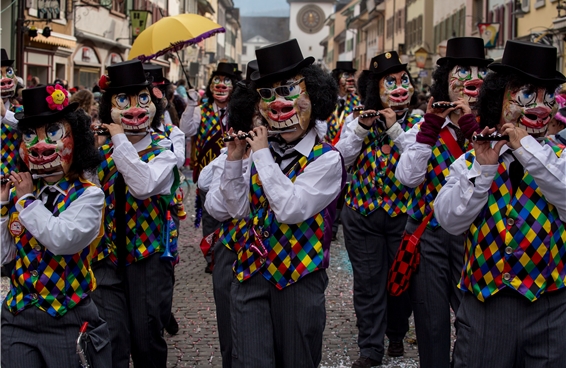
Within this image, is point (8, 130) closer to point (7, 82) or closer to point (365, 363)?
point (7, 82)

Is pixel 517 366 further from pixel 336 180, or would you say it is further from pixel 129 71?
pixel 129 71

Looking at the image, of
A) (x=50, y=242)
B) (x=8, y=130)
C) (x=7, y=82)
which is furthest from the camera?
(x=8, y=130)

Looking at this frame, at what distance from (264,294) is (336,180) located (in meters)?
0.67

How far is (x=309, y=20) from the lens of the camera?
151125mm

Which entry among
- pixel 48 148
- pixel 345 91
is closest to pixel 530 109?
pixel 48 148

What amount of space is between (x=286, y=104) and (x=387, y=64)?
2455 millimetres

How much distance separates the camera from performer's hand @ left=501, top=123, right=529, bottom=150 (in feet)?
12.5

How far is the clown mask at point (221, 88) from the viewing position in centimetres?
970

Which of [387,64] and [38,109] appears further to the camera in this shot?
[387,64]

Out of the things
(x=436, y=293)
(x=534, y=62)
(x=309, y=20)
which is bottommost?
(x=436, y=293)

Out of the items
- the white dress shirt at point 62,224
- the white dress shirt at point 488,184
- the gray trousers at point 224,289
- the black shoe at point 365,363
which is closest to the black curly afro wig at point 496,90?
the white dress shirt at point 488,184

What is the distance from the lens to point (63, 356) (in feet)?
13.9

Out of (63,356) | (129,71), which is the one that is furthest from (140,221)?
(63,356)

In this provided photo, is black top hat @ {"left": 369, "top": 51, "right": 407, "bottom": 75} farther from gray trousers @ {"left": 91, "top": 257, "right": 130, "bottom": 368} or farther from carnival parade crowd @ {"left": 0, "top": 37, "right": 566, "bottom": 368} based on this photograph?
gray trousers @ {"left": 91, "top": 257, "right": 130, "bottom": 368}
